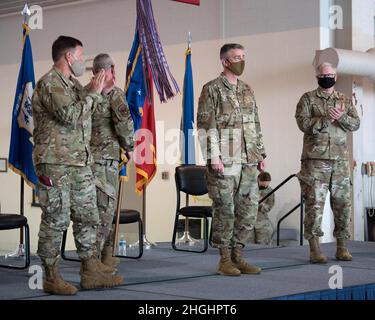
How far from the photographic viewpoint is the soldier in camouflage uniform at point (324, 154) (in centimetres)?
601

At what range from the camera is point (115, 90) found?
536cm

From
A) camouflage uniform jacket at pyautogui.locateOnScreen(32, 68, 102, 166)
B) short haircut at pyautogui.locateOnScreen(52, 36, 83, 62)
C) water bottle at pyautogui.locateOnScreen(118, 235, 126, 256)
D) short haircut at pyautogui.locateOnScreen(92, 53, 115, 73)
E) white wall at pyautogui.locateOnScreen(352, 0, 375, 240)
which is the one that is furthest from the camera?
white wall at pyautogui.locateOnScreen(352, 0, 375, 240)

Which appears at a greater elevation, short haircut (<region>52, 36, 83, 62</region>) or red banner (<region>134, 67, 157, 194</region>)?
short haircut (<region>52, 36, 83, 62</region>)

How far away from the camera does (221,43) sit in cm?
1063

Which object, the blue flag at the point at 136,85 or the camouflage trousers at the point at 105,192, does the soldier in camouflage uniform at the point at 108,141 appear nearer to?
the camouflage trousers at the point at 105,192

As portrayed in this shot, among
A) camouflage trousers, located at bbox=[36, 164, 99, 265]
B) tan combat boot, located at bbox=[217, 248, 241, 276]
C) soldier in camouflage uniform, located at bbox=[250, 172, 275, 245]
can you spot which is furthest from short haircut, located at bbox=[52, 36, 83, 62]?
soldier in camouflage uniform, located at bbox=[250, 172, 275, 245]

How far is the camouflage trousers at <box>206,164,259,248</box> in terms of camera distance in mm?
5160

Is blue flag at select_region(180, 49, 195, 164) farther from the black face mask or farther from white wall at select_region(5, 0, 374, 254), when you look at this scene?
the black face mask

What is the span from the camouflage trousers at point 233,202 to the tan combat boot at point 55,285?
128cm

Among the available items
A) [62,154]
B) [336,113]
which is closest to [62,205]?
[62,154]

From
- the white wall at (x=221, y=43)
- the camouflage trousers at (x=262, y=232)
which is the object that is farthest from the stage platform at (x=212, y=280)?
the white wall at (x=221, y=43)

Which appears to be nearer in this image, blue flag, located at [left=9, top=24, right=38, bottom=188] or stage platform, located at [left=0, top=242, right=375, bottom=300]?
stage platform, located at [left=0, top=242, right=375, bottom=300]

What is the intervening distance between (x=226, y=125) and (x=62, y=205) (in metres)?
1.51
